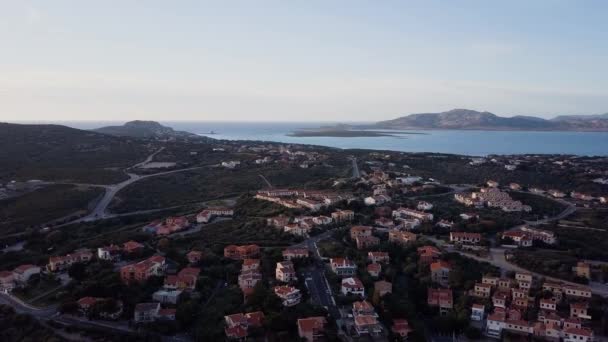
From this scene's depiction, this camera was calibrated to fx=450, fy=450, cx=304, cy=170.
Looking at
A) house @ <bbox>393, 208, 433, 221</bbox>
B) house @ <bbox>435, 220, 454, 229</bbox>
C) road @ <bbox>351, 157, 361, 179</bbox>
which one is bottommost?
house @ <bbox>435, 220, 454, 229</bbox>

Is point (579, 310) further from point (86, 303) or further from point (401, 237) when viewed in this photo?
point (86, 303)

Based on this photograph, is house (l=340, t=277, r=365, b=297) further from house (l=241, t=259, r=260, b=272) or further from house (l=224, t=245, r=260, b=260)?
house (l=224, t=245, r=260, b=260)

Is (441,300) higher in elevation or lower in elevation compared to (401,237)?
lower

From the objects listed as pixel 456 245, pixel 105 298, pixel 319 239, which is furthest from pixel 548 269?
pixel 105 298

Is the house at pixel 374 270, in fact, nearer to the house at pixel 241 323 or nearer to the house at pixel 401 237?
the house at pixel 401 237

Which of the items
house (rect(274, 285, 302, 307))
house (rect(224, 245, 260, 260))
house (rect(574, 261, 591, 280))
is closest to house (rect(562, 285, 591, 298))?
house (rect(574, 261, 591, 280))

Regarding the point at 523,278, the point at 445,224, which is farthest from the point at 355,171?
the point at 523,278

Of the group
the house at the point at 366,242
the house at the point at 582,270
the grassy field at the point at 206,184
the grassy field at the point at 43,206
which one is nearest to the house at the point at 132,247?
the grassy field at the point at 43,206
